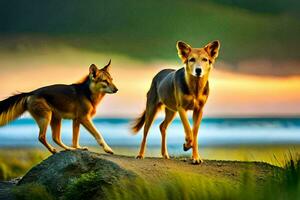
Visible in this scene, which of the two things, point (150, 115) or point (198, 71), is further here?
point (150, 115)

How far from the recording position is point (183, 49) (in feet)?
17.3

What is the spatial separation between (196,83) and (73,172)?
110 cm

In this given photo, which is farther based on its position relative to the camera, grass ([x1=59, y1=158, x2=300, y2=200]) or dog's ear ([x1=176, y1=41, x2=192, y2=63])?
dog's ear ([x1=176, y1=41, x2=192, y2=63])

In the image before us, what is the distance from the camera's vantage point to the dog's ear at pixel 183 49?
525 cm

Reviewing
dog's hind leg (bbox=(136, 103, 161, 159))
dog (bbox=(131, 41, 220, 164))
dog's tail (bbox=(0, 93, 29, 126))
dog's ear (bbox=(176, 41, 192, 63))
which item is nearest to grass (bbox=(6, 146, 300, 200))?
dog (bbox=(131, 41, 220, 164))

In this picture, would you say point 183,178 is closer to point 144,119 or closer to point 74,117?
point 74,117

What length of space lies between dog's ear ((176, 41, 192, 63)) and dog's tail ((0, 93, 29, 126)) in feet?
4.17

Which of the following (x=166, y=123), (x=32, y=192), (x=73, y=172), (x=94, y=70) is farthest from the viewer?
(x=166, y=123)

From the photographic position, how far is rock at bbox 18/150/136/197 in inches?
187

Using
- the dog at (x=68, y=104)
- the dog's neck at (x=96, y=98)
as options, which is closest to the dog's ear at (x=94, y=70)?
the dog at (x=68, y=104)

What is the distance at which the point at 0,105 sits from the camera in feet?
18.9

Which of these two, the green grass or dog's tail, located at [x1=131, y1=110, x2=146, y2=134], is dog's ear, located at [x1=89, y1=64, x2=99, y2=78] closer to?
dog's tail, located at [x1=131, y1=110, x2=146, y2=134]

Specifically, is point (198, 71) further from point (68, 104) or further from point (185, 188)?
point (185, 188)

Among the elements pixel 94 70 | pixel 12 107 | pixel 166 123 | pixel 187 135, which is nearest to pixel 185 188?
pixel 187 135
